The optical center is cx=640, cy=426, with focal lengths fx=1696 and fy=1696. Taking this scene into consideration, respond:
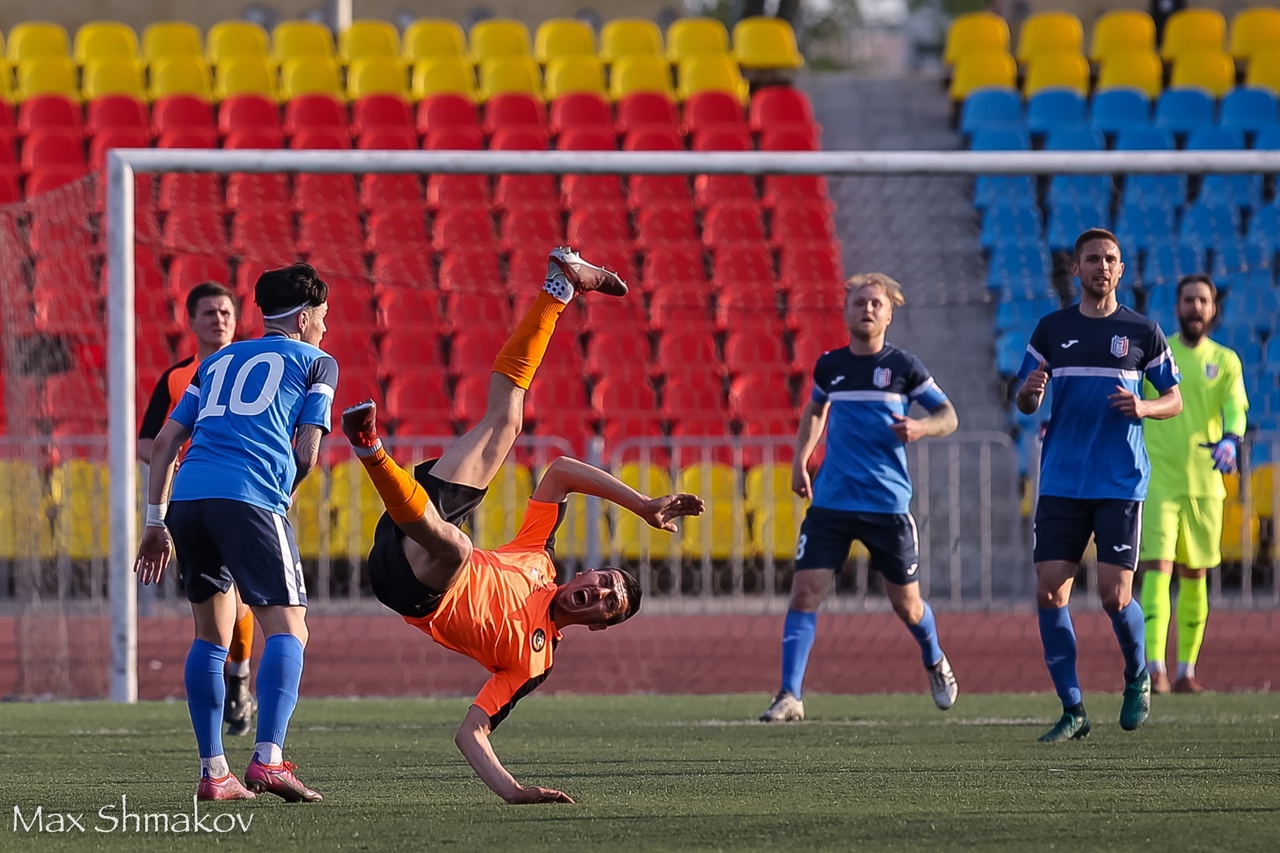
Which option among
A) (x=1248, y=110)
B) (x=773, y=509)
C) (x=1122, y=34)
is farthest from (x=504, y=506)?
(x=1122, y=34)

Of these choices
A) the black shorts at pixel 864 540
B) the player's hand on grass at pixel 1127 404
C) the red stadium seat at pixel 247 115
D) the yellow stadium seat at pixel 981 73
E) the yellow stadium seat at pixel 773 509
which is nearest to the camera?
the player's hand on grass at pixel 1127 404

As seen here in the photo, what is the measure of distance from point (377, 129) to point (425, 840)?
13045 millimetres

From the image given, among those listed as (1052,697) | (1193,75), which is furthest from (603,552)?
(1193,75)

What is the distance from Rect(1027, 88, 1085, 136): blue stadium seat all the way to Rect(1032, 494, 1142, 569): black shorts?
11.1 meters

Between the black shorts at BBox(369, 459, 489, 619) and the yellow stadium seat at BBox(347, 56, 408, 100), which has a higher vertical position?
the yellow stadium seat at BBox(347, 56, 408, 100)

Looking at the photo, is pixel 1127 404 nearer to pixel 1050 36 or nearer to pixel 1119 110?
pixel 1119 110

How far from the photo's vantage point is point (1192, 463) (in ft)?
30.0

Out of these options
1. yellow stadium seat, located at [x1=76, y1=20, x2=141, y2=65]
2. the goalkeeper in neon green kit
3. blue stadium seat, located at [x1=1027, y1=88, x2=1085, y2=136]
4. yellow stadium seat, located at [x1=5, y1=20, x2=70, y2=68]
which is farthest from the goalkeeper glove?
yellow stadium seat, located at [x1=5, y1=20, x2=70, y2=68]

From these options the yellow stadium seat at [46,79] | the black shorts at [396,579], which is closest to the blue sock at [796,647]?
the black shorts at [396,579]

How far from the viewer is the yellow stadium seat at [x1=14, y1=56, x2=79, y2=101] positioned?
16938mm

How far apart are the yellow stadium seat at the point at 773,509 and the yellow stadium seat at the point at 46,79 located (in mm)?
8540

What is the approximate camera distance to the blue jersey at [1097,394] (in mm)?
6930

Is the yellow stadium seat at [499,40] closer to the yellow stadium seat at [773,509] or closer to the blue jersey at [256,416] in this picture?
the yellow stadium seat at [773,509]

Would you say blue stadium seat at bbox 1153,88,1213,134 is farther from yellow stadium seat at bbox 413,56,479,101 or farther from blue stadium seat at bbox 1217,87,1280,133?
Result: yellow stadium seat at bbox 413,56,479,101
